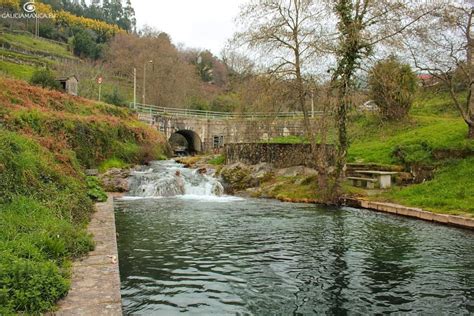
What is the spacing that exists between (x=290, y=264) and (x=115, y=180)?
1360cm

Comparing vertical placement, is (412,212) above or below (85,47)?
below

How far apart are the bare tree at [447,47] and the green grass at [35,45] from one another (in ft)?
191

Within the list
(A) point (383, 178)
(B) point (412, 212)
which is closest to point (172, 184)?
(A) point (383, 178)

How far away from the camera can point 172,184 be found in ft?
62.8

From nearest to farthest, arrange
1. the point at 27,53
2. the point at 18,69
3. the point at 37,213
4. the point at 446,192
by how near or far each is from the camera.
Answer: the point at 37,213, the point at 446,192, the point at 18,69, the point at 27,53

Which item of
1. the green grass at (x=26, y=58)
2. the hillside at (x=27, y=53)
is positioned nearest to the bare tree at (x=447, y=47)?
the hillside at (x=27, y=53)

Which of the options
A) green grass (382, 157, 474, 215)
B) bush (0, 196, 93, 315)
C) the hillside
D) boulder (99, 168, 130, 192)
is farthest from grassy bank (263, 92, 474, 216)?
the hillside

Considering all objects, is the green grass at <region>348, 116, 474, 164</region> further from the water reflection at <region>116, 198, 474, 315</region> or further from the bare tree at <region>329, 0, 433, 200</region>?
the water reflection at <region>116, 198, 474, 315</region>

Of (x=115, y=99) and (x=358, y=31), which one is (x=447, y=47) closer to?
(x=358, y=31)

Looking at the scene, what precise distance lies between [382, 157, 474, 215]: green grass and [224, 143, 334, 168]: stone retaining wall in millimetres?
5683

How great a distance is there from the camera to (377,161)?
19.8 meters

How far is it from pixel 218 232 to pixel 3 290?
22.4ft

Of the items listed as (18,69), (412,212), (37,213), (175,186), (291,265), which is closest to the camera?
(37,213)

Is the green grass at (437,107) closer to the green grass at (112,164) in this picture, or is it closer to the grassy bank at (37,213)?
the green grass at (112,164)
